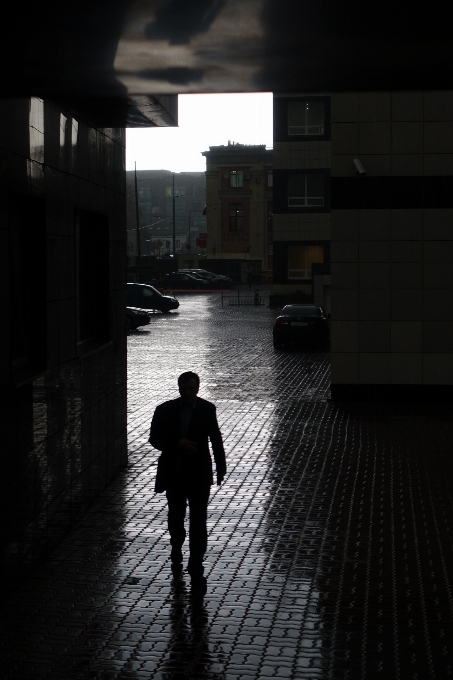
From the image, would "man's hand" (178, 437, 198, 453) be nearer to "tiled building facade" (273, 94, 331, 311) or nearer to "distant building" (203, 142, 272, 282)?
"tiled building facade" (273, 94, 331, 311)

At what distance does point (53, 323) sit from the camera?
9336mm

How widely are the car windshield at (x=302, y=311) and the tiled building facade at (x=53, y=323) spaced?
19307 mm

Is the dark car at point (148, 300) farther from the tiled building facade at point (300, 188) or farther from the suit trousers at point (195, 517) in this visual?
the suit trousers at point (195, 517)

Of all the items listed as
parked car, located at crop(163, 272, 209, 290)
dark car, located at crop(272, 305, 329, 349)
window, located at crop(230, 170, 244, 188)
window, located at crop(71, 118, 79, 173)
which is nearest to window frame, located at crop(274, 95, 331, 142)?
parked car, located at crop(163, 272, 209, 290)

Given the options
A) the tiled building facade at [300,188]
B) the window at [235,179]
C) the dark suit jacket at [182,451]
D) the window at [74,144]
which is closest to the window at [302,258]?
the tiled building facade at [300,188]

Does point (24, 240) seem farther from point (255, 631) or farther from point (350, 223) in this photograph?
point (350, 223)

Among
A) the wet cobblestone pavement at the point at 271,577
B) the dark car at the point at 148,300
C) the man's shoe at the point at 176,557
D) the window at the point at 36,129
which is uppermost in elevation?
the window at the point at 36,129

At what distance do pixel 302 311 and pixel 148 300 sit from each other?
63.2 feet

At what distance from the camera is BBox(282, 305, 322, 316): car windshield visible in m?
31.5

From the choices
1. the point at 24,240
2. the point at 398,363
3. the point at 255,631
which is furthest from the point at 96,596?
the point at 398,363

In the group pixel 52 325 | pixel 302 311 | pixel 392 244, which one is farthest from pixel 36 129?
pixel 302 311

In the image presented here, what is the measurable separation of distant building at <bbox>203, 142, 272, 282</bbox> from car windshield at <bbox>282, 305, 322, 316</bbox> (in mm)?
61291

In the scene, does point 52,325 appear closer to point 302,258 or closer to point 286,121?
point 286,121

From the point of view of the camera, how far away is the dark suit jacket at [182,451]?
26.8 feet
